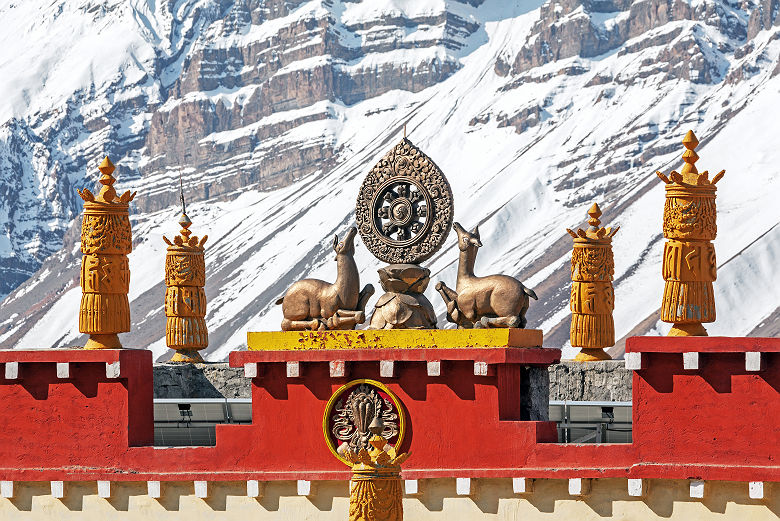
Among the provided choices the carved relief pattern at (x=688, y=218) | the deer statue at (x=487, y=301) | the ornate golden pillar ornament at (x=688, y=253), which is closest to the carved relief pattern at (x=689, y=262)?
the ornate golden pillar ornament at (x=688, y=253)

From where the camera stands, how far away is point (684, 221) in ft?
77.8

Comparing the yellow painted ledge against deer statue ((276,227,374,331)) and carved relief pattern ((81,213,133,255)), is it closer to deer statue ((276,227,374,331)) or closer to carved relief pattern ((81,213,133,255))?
deer statue ((276,227,374,331))

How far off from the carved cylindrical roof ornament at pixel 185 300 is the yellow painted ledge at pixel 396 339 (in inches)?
383

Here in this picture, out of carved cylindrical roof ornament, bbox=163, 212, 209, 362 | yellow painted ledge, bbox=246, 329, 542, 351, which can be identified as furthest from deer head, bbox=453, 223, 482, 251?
carved cylindrical roof ornament, bbox=163, 212, 209, 362

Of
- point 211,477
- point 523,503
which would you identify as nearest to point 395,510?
point 523,503

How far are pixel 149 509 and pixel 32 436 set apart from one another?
2.04 metres

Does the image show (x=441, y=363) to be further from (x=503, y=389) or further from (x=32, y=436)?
(x=32, y=436)

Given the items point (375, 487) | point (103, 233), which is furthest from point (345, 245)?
point (375, 487)

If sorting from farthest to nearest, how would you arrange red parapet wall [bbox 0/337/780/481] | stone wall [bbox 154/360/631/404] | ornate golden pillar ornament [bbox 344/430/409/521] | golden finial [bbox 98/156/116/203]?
1. stone wall [bbox 154/360/631/404]
2. golden finial [bbox 98/156/116/203]
3. red parapet wall [bbox 0/337/780/481]
4. ornate golden pillar ornament [bbox 344/430/409/521]

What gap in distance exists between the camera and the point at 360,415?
2509 centimetres

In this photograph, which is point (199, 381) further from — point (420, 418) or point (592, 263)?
point (420, 418)

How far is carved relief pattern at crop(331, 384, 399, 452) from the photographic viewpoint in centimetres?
2494

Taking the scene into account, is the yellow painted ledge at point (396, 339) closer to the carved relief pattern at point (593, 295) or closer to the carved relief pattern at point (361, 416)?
the carved relief pattern at point (361, 416)

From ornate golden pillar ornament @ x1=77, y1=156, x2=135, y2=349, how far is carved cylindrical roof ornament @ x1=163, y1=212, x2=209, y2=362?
857 cm
